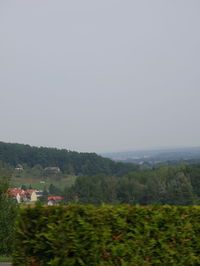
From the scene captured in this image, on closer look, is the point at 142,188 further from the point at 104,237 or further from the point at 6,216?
the point at 104,237

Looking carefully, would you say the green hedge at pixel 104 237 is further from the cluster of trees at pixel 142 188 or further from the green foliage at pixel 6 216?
the cluster of trees at pixel 142 188

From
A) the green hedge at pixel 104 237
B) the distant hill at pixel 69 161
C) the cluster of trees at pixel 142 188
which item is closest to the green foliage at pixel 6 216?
the green hedge at pixel 104 237

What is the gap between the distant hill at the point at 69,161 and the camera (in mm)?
90188

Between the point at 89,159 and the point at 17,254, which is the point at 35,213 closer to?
the point at 17,254

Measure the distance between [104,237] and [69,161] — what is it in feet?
292

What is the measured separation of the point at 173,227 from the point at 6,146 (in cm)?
8229

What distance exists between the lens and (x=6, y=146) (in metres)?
85.7

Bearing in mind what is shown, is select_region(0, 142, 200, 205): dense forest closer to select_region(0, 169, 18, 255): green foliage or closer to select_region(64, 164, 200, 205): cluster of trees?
select_region(64, 164, 200, 205): cluster of trees

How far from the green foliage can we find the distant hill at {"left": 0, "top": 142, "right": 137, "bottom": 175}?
75.3 metres

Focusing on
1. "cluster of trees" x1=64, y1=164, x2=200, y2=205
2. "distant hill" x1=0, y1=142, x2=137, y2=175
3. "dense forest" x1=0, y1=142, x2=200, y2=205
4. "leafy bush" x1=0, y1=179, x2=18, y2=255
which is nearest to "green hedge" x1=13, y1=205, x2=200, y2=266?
"dense forest" x1=0, y1=142, x2=200, y2=205

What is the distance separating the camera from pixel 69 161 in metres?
94.2

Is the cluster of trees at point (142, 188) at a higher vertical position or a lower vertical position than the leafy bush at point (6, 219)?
lower

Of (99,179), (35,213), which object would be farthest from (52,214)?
(99,179)

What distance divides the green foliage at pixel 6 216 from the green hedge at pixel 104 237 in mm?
7222
